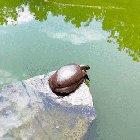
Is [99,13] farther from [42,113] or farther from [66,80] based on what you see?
[42,113]

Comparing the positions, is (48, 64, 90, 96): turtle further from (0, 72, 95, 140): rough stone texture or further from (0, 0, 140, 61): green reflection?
(0, 0, 140, 61): green reflection

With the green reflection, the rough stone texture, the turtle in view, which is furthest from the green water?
the turtle

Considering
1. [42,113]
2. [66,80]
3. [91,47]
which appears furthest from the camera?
[91,47]

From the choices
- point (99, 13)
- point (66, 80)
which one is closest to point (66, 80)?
point (66, 80)

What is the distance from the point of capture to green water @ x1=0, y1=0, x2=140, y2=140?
6.11 meters

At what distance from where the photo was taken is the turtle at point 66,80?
5.81 m

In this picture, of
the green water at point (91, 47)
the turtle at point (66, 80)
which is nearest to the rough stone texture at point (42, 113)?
the turtle at point (66, 80)

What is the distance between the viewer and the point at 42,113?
17.9 ft

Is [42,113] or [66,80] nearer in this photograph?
[42,113]

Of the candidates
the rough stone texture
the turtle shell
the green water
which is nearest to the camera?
the rough stone texture

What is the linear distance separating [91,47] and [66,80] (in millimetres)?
2072

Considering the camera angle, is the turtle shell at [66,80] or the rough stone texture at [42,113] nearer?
the rough stone texture at [42,113]

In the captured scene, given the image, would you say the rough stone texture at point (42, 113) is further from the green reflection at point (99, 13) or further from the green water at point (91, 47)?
the green reflection at point (99, 13)

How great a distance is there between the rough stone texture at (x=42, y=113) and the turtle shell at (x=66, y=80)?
0.29 ft
